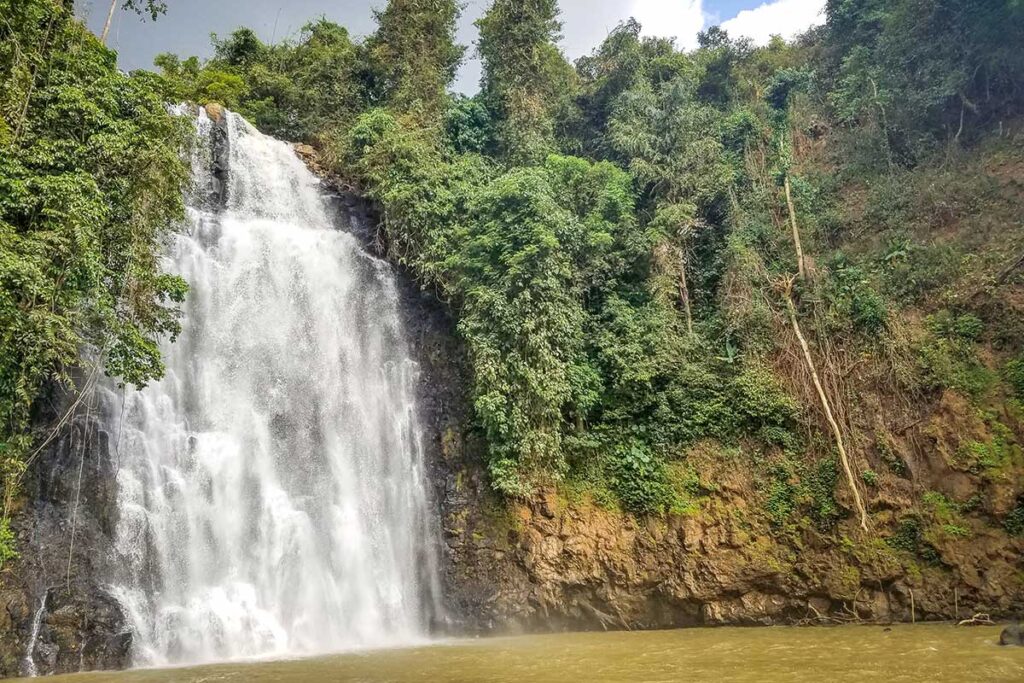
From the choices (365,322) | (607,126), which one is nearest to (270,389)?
(365,322)

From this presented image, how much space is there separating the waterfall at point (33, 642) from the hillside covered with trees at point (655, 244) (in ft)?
5.46

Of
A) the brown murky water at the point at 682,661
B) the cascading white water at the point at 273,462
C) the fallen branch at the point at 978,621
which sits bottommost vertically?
the fallen branch at the point at 978,621

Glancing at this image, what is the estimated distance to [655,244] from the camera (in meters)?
16.5

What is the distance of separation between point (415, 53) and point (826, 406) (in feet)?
57.6

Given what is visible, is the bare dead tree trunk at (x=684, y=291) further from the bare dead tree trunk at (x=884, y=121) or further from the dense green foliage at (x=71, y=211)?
the dense green foliage at (x=71, y=211)

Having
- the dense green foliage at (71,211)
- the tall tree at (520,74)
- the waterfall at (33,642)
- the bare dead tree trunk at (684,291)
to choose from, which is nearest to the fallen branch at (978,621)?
the bare dead tree trunk at (684,291)

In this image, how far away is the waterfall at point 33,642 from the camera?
961cm

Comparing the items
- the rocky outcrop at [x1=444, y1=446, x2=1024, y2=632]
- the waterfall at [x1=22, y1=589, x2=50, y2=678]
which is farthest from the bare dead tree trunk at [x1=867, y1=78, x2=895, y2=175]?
the waterfall at [x1=22, y1=589, x2=50, y2=678]

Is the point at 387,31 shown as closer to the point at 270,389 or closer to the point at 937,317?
the point at 270,389

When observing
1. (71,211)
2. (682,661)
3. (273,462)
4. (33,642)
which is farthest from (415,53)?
(682,661)

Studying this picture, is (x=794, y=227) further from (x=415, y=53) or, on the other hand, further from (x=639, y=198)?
(x=415, y=53)

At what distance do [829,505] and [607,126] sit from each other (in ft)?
46.9

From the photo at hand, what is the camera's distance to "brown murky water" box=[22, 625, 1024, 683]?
758 centimetres

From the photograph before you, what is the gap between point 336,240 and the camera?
17.7m
